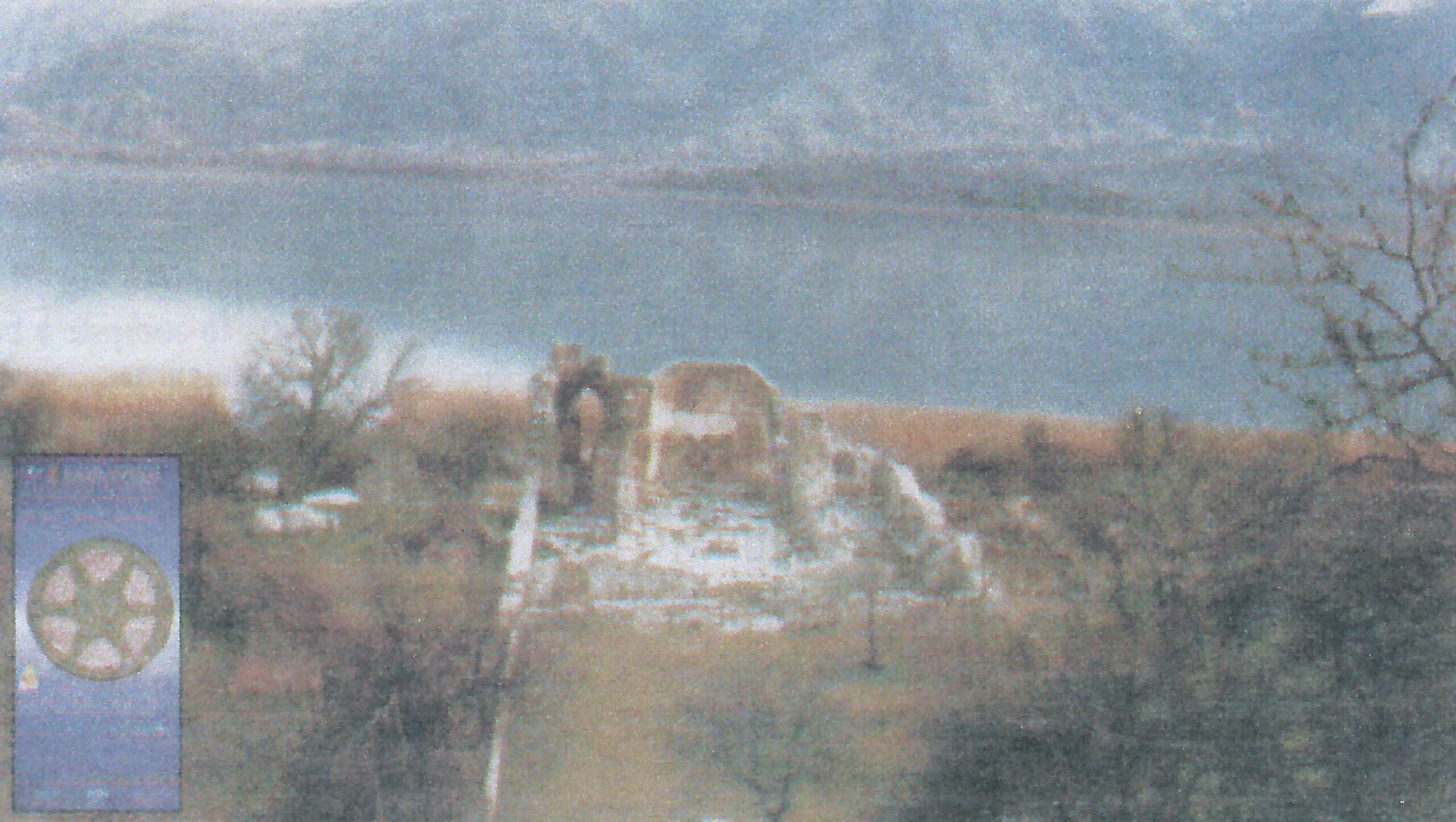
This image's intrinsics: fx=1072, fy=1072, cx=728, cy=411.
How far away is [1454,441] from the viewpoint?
263 centimetres

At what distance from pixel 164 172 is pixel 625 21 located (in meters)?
1.21

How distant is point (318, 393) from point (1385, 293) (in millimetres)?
2630

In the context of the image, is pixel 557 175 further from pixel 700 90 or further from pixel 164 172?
pixel 164 172

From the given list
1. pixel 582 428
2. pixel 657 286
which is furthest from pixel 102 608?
pixel 657 286

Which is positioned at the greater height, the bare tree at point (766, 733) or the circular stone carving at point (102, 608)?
the circular stone carving at point (102, 608)

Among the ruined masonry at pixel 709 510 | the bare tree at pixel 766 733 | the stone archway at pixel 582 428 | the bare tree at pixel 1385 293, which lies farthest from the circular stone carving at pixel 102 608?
the bare tree at pixel 1385 293

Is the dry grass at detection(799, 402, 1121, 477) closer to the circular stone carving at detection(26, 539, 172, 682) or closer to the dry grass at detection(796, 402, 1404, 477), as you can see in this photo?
the dry grass at detection(796, 402, 1404, 477)

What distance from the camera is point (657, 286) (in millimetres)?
2637

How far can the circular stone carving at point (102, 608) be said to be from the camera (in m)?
2.62

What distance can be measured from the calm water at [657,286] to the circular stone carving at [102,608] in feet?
1.61

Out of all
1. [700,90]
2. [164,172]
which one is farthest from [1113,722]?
[164,172]

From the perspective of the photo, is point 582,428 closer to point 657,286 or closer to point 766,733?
point 657,286

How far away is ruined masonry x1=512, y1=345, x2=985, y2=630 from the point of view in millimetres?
2607

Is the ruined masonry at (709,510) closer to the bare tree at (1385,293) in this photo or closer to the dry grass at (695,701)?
the dry grass at (695,701)
